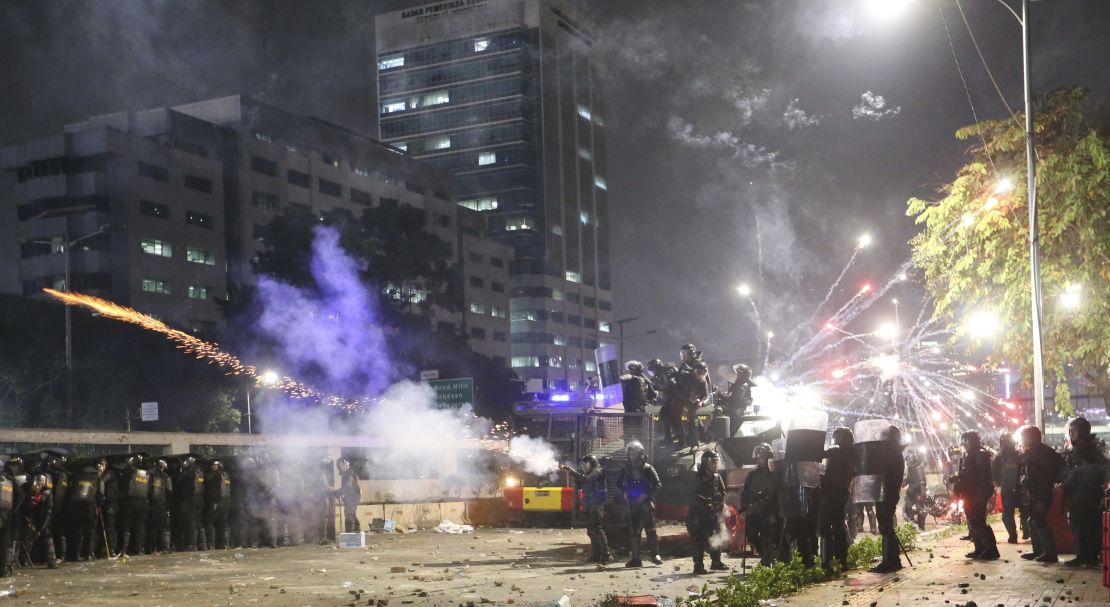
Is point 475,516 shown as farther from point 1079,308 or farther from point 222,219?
point 222,219

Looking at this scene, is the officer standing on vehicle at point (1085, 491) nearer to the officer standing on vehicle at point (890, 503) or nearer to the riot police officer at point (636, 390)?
the officer standing on vehicle at point (890, 503)

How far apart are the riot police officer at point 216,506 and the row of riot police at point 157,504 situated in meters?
0.02

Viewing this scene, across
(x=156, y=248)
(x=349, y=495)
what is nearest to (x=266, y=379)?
(x=349, y=495)

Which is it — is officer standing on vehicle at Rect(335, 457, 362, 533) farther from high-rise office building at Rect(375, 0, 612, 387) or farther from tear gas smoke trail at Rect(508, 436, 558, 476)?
high-rise office building at Rect(375, 0, 612, 387)

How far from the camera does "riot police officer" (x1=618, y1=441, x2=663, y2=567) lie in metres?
17.4

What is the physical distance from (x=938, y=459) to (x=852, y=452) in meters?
37.3

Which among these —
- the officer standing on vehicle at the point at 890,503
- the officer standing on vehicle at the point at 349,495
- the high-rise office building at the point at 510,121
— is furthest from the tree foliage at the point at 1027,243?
the high-rise office building at the point at 510,121

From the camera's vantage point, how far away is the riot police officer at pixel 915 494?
923 inches

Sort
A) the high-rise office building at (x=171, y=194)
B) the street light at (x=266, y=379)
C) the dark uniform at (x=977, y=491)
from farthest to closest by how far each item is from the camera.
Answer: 1. the high-rise office building at (x=171, y=194)
2. the street light at (x=266, y=379)
3. the dark uniform at (x=977, y=491)

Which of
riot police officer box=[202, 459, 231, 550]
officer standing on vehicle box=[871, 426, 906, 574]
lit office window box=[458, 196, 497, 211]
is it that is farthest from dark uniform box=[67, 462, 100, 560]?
lit office window box=[458, 196, 497, 211]

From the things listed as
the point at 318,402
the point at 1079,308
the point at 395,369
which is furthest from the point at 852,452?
the point at 395,369

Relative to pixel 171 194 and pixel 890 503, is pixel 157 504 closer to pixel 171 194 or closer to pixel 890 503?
pixel 890 503

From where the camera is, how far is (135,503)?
2130 cm

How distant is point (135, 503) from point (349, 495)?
594 cm
